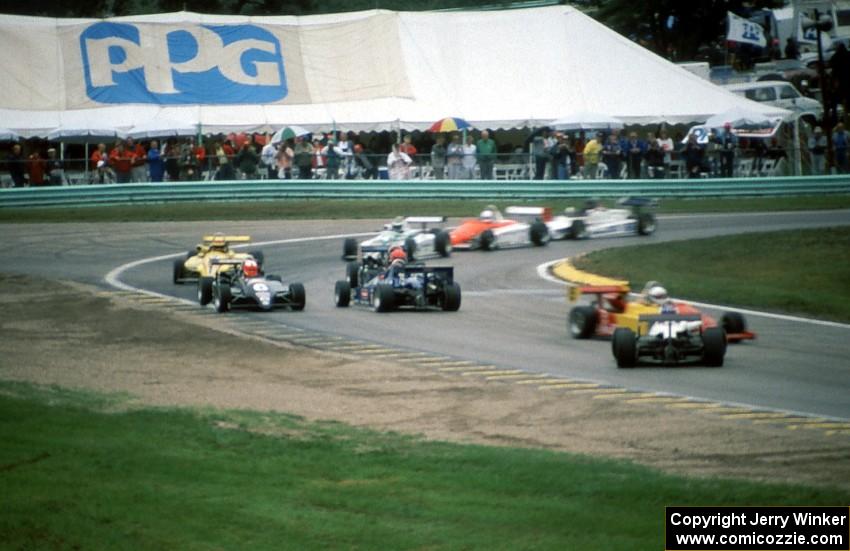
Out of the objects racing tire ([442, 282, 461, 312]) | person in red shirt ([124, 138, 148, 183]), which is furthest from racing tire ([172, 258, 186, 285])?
person in red shirt ([124, 138, 148, 183])

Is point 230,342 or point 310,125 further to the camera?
point 310,125

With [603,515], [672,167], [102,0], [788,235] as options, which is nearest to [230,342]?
[603,515]

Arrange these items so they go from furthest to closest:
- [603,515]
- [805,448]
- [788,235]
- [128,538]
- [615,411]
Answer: [788,235], [615,411], [805,448], [603,515], [128,538]

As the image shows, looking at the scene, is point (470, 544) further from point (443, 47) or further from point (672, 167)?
point (443, 47)

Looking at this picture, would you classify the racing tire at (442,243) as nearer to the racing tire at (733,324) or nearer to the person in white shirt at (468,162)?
the racing tire at (733,324)

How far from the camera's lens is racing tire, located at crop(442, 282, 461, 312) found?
21172mm

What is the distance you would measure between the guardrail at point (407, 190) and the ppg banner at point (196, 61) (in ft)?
20.3

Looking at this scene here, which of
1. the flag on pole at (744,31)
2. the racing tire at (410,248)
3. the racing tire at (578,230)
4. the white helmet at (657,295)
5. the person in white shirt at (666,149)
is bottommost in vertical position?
the racing tire at (578,230)

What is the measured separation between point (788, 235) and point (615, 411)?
17121 mm

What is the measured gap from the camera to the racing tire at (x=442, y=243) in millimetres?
28153

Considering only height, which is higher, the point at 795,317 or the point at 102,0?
the point at 102,0

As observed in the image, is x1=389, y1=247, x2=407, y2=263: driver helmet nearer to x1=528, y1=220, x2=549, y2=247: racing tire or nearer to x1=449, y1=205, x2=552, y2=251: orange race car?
x1=449, y1=205, x2=552, y2=251: orange race car

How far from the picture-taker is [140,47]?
4825 cm

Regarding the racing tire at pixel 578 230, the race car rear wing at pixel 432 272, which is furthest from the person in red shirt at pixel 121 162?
the race car rear wing at pixel 432 272
